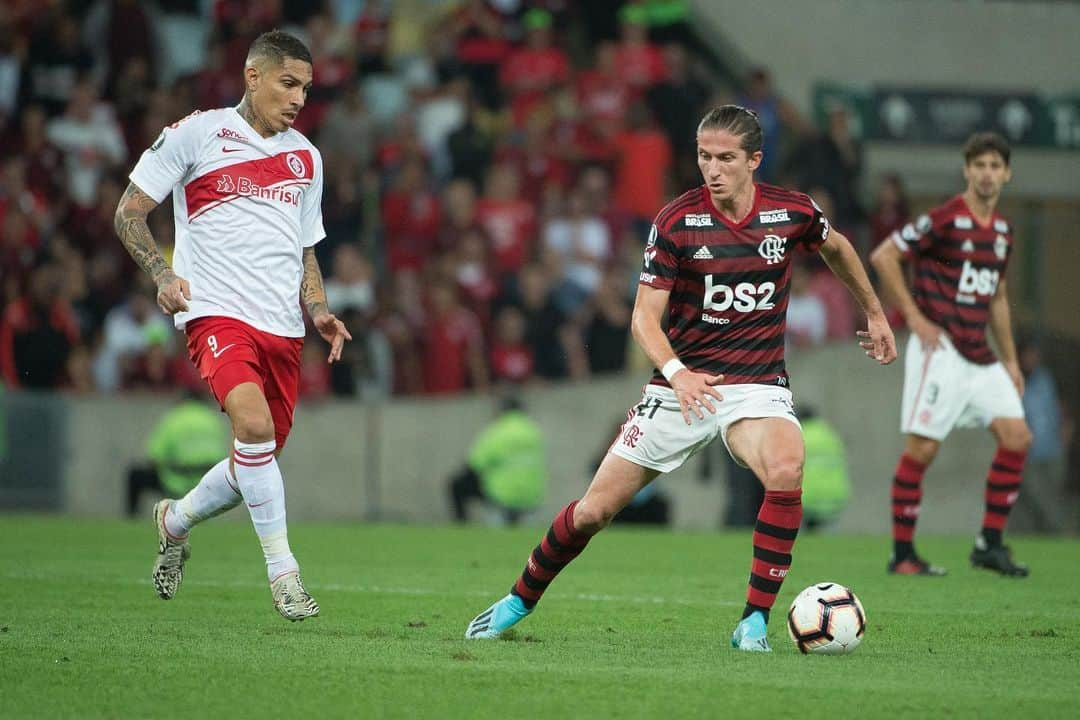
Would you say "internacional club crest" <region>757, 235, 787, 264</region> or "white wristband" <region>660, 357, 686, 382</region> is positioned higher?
"internacional club crest" <region>757, 235, 787, 264</region>

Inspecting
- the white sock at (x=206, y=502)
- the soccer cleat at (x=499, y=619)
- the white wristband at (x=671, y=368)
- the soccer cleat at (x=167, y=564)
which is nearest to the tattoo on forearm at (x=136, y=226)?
the white sock at (x=206, y=502)

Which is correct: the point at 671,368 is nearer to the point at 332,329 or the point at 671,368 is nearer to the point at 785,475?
the point at 785,475

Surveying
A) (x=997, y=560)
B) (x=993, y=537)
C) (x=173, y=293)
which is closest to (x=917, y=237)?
(x=993, y=537)

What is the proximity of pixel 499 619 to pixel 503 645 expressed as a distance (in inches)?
7.1

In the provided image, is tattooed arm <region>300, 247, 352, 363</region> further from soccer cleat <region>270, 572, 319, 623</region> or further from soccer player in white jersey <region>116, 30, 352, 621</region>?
soccer cleat <region>270, 572, 319, 623</region>

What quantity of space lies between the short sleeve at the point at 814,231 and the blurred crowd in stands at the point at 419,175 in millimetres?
9803

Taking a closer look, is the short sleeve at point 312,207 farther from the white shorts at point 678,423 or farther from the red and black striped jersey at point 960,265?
the red and black striped jersey at point 960,265

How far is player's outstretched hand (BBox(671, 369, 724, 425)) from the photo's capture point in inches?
251

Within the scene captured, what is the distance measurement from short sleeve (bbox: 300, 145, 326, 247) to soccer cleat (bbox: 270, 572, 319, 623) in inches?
66.3

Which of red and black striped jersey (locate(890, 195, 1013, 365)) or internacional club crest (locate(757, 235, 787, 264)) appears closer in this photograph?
internacional club crest (locate(757, 235, 787, 264))

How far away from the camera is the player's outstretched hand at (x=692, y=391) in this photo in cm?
638

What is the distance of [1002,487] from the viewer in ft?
36.1

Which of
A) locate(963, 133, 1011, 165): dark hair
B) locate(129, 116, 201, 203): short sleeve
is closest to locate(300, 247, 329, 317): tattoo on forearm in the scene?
locate(129, 116, 201, 203): short sleeve

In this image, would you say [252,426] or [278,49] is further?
[278,49]
